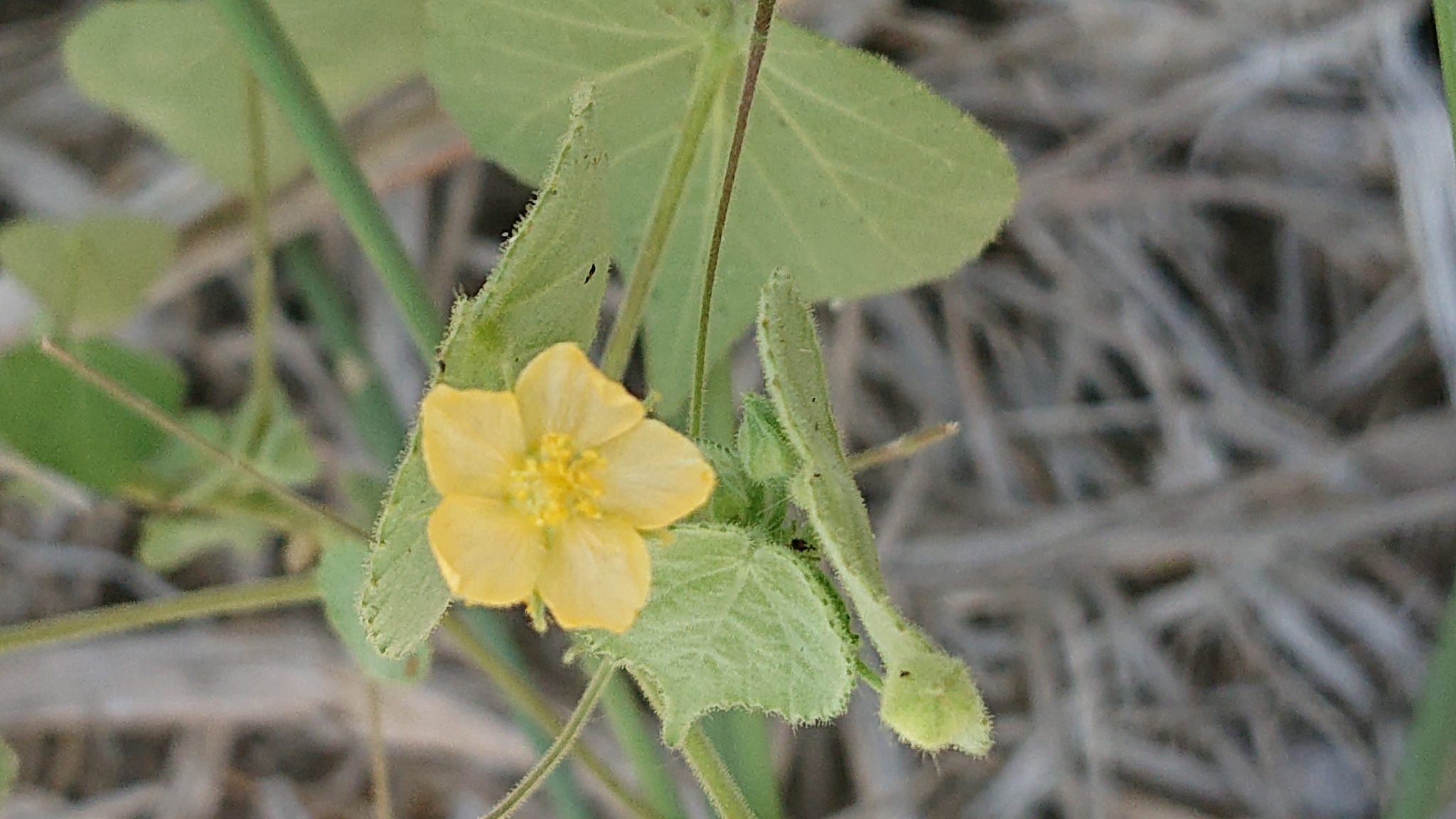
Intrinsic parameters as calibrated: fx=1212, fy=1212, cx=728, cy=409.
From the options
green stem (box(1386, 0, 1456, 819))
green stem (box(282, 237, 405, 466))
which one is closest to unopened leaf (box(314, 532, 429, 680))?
green stem (box(282, 237, 405, 466))

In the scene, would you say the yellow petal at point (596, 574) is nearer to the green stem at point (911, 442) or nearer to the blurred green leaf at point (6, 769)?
the green stem at point (911, 442)

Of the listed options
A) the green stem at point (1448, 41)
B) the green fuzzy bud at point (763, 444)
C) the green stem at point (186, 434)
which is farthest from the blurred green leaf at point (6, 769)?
the green stem at point (1448, 41)

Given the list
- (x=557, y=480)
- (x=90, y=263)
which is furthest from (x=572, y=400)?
(x=90, y=263)

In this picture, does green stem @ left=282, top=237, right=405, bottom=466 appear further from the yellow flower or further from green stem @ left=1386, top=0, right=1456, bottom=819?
green stem @ left=1386, top=0, right=1456, bottom=819

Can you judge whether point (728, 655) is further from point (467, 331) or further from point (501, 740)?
point (501, 740)

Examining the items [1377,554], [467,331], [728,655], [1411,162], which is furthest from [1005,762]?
[467,331]
